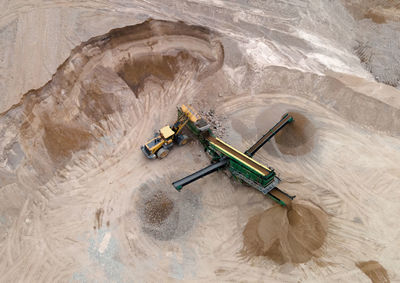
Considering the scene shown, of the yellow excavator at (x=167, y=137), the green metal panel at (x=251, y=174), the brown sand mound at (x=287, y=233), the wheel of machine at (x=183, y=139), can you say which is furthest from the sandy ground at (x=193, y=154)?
the green metal panel at (x=251, y=174)

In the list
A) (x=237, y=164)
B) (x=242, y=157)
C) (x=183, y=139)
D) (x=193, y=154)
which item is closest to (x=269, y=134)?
(x=242, y=157)

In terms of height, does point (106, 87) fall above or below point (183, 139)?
above

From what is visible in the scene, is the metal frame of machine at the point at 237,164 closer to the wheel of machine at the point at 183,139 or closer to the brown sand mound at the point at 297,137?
the wheel of machine at the point at 183,139

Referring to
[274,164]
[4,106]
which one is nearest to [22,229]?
[4,106]

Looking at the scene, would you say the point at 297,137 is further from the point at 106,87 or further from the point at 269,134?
the point at 106,87

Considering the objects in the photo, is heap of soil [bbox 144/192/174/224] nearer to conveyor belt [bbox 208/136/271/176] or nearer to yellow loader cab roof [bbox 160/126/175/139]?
yellow loader cab roof [bbox 160/126/175/139]

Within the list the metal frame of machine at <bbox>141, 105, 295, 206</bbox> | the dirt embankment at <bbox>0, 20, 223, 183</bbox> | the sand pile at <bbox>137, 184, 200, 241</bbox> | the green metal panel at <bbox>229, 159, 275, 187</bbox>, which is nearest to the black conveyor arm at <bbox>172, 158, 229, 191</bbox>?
the metal frame of machine at <bbox>141, 105, 295, 206</bbox>
